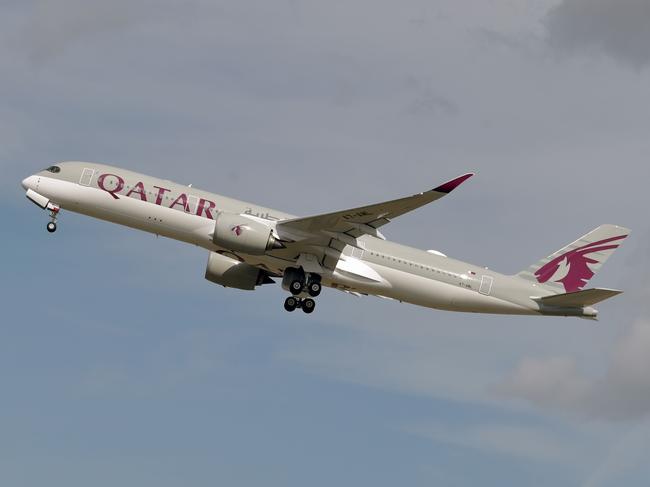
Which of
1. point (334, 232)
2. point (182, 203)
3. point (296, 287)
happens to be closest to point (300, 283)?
point (296, 287)

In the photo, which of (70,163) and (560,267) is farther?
(560,267)

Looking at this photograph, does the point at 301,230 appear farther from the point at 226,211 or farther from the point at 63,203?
the point at 63,203

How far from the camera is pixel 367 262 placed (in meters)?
53.1

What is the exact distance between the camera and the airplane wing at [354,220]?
158 feet

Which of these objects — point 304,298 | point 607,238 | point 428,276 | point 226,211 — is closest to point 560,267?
point 607,238

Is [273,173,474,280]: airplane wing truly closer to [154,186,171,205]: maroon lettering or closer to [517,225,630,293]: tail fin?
[154,186,171,205]: maroon lettering

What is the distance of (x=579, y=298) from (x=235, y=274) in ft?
52.1

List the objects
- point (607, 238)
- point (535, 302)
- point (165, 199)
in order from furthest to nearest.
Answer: point (607, 238) → point (535, 302) → point (165, 199)

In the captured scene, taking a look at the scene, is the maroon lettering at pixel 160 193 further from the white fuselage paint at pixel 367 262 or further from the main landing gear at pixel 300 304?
Result: the main landing gear at pixel 300 304

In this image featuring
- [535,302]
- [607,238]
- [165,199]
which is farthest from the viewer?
[607,238]

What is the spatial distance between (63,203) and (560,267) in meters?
23.2

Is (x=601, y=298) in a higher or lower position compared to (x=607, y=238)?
lower

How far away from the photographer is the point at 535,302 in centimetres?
5525

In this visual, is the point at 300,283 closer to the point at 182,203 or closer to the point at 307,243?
the point at 307,243
